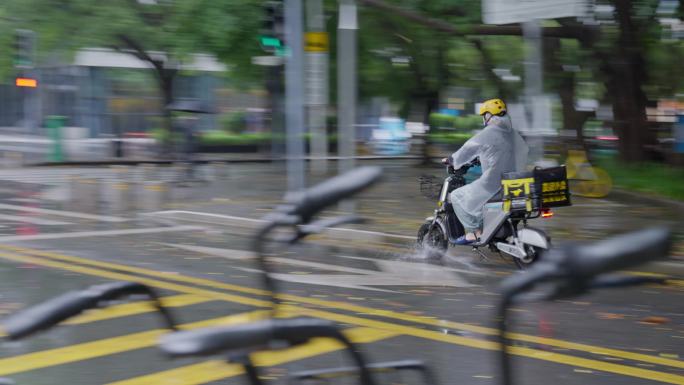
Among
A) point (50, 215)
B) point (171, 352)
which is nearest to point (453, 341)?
point (171, 352)

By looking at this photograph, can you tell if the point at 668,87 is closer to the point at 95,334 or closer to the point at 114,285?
the point at 95,334

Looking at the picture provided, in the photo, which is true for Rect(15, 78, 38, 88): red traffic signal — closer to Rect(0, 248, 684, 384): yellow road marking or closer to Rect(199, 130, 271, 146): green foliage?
Rect(199, 130, 271, 146): green foliage

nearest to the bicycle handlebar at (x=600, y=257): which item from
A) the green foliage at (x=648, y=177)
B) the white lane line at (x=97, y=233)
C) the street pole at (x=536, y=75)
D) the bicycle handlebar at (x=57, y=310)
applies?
the bicycle handlebar at (x=57, y=310)

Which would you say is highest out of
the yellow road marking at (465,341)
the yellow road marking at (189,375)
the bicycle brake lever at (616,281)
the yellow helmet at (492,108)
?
the yellow helmet at (492,108)

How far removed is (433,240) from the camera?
36.4 feet

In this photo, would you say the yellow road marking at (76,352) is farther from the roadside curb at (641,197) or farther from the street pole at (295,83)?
the roadside curb at (641,197)

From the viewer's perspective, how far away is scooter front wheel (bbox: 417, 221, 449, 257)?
10.9 meters

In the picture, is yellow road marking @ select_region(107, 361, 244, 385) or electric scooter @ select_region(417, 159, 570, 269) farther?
electric scooter @ select_region(417, 159, 570, 269)

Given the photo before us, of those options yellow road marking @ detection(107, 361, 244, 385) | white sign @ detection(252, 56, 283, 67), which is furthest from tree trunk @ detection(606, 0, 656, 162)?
yellow road marking @ detection(107, 361, 244, 385)

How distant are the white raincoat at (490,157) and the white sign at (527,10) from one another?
42.2 inches

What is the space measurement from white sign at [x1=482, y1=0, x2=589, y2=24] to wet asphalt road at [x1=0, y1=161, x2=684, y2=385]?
2.60 meters

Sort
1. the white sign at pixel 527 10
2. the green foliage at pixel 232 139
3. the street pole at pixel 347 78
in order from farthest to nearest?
the green foliage at pixel 232 139, the street pole at pixel 347 78, the white sign at pixel 527 10

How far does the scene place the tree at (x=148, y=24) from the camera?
76.2ft

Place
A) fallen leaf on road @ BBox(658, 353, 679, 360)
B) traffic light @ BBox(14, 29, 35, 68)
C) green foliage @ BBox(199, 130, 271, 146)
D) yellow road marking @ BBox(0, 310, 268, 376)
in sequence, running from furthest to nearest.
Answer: green foliage @ BBox(199, 130, 271, 146) → traffic light @ BBox(14, 29, 35, 68) → fallen leaf on road @ BBox(658, 353, 679, 360) → yellow road marking @ BBox(0, 310, 268, 376)
